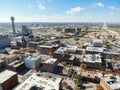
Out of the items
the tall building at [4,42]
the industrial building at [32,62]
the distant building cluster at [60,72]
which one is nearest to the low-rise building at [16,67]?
the distant building cluster at [60,72]

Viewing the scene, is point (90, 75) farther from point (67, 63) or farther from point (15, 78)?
point (15, 78)

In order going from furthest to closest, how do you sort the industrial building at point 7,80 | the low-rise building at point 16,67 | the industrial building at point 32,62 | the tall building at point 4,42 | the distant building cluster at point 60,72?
the tall building at point 4,42 < the industrial building at point 32,62 < the low-rise building at point 16,67 < the distant building cluster at point 60,72 < the industrial building at point 7,80

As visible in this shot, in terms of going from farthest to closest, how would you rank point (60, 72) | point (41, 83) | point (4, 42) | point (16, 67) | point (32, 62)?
point (4, 42) < point (32, 62) < point (60, 72) < point (16, 67) < point (41, 83)

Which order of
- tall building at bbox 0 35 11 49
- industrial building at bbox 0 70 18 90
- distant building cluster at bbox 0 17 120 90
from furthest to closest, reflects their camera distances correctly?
1. tall building at bbox 0 35 11 49
2. distant building cluster at bbox 0 17 120 90
3. industrial building at bbox 0 70 18 90

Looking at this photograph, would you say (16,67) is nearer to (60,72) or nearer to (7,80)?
(7,80)

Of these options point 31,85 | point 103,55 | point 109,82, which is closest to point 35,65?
point 31,85

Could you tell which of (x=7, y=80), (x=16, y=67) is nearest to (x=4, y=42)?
(x=16, y=67)

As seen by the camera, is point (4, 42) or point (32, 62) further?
point (4, 42)

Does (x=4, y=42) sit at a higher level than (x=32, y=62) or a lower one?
higher

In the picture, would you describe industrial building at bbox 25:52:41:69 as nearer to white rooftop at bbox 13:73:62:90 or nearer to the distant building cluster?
A: the distant building cluster

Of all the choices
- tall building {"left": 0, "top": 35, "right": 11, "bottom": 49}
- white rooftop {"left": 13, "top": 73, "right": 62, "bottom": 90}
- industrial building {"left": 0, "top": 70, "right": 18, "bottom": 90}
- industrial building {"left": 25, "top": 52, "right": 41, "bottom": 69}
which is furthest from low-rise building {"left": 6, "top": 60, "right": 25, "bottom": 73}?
tall building {"left": 0, "top": 35, "right": 11, "bottom": 49}

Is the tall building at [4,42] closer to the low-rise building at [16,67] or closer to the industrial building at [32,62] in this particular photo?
the low-rise building at [16,67]
